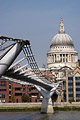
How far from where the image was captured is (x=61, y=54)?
156m

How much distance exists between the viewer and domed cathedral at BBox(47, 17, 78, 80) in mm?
153625

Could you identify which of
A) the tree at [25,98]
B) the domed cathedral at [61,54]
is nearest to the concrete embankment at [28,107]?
the tree at [25,98]

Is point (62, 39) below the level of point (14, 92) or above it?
above

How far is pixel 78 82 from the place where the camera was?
365ft

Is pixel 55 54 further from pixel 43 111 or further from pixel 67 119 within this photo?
pixel 67 119

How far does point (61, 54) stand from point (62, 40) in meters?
7.22

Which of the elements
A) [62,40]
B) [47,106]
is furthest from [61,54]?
[47,106]

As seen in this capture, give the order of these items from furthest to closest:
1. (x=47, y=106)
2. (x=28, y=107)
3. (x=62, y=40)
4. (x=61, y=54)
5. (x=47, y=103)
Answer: (x=62, y=40), (x=61, y=54), (x=28, y=107), (x=47, y=103), (x=47, y=106)

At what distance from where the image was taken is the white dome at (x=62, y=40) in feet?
525

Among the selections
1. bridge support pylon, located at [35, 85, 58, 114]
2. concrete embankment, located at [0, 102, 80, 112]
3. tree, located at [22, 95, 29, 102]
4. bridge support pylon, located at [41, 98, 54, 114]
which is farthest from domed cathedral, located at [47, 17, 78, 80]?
bridge support pylon, located at [41, 98, 54, 114]

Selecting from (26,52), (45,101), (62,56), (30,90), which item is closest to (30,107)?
(45,101)

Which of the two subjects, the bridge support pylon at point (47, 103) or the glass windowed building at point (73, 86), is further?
the glass windowed building at point (73, 86)

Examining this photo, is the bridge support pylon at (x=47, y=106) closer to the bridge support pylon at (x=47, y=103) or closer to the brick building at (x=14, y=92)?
the bridge support pylon at (x=47, y=103)

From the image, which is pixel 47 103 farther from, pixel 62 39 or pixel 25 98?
pixel 62 39
